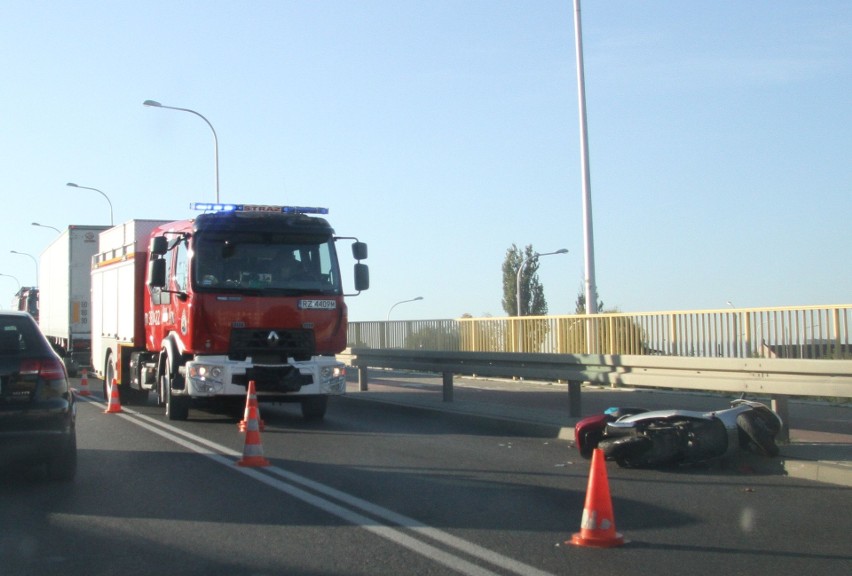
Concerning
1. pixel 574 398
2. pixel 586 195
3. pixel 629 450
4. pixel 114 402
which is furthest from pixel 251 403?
pixel 586 195

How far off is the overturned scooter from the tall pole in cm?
1017

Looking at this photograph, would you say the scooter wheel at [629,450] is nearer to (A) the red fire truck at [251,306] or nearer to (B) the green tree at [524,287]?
(A) the red fire truck at [251,306]

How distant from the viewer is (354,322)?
23.8m

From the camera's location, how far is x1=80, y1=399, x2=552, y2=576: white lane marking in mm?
6035

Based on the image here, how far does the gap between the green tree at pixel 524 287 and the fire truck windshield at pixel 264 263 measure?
39.6 metres

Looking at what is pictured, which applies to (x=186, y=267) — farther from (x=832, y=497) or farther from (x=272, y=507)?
(x=832, y=497)

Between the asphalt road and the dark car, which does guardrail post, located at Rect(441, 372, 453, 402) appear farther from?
the dark car

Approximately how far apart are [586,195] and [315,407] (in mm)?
8086

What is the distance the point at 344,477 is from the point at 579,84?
13.4m

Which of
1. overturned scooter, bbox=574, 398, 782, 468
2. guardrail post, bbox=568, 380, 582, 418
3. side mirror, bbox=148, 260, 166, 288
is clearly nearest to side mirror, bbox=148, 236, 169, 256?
side mirror, bbox=148, 260, 166, 288

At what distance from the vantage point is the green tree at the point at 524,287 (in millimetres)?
57750

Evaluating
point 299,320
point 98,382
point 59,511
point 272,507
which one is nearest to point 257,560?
point 272,507

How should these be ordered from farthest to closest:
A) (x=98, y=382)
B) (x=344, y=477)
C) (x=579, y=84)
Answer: (x=98, y=382)
(x=579, y=84)
(x=344, y=477)

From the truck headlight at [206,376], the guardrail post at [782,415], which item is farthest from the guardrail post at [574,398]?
the truck headlight at [206,376]
